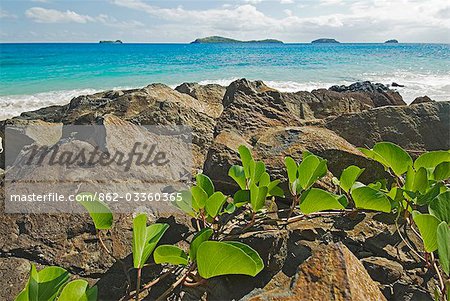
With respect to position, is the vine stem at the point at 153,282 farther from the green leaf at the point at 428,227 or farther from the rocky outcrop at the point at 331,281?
the green leaf at the point at 428,227

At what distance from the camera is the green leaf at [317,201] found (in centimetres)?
114

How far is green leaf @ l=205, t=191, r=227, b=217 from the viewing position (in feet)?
3.84

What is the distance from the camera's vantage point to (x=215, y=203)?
1.18 metres

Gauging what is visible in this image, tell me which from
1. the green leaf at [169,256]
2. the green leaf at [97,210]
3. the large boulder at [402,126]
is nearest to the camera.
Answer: the green leaf at [169,256]

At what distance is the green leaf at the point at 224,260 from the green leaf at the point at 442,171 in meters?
0.80

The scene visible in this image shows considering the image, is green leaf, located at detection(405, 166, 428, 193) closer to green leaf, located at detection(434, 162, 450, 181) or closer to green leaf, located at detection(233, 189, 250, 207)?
green leaf, located at detection(434, 162, 450, 181)

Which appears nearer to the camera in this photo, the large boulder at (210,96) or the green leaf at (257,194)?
the green leaf at (257,194)

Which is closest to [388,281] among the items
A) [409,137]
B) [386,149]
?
[386,149]

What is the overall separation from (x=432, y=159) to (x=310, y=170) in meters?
0.49

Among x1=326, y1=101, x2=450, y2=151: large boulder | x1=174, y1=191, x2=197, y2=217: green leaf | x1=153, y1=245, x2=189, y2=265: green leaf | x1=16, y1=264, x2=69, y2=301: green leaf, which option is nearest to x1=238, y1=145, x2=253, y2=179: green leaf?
x1=174, y1=191, x2=197, y2=217: green leaf

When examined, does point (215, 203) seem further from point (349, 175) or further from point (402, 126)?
point (402, 126)

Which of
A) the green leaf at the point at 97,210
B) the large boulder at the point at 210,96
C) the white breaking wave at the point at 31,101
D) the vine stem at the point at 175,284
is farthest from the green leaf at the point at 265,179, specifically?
the white breaking wave at the point at 31,101

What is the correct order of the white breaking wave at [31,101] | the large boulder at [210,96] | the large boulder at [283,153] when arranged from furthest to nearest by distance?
the white breaking wave at [31,101]
the large boulder at [210,96]
the large boulder at [283,153]

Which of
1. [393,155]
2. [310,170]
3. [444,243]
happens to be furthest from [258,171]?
[444,243]
